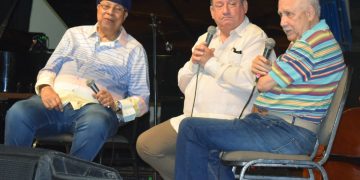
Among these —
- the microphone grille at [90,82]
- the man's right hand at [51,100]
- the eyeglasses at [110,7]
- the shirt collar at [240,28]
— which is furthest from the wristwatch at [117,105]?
the shirt collar at [240,28]

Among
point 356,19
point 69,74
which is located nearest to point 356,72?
point 356,19

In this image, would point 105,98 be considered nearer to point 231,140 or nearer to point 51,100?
point 51,100

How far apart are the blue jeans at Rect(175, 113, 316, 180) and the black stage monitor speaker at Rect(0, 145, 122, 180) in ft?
2.14

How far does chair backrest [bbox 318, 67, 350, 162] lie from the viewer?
202 cm

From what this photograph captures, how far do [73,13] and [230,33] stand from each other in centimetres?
304

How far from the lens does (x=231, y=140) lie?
2039 mm

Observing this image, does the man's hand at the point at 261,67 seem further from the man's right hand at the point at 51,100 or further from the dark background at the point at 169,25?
the dark background at the point at 169,25

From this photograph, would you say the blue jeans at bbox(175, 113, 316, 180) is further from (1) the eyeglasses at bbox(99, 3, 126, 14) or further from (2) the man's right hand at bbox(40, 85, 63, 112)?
(1) the eyeglasses at bbox(99, 3, 126, 14)

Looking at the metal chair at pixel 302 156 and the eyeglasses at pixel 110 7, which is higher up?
the eyeglasses at pixel 110 7

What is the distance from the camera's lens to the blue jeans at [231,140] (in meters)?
2.03

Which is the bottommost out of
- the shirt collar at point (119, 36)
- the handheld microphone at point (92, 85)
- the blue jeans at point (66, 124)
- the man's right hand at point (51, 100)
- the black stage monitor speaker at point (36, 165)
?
the blue jeans at point (66, 124)

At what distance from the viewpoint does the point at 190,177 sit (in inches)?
80.0

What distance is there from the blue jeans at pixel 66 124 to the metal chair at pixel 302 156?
73 cm

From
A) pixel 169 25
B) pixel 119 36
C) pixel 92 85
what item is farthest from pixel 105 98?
pixel 169 25
